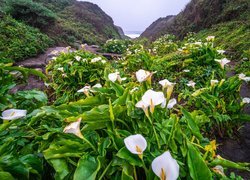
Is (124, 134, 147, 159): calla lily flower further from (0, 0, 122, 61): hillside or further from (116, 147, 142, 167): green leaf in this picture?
(0, 0, 122, 61): hillside

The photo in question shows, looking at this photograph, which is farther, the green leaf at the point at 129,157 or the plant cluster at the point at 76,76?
the plant cluster at the point at 76,76

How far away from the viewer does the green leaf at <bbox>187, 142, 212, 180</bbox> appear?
1.11 m

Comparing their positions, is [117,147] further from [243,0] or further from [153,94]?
[243,0]

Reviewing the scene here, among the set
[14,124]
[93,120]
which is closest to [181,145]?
[93,120]

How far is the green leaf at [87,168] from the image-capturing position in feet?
3.51

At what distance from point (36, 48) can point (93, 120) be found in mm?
7004

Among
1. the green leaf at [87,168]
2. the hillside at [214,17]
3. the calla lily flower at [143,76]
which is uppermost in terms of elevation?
the hillside at [214,17]

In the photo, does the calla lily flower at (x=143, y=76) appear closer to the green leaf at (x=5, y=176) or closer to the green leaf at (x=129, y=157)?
the green leaf at (x=129, y=157)

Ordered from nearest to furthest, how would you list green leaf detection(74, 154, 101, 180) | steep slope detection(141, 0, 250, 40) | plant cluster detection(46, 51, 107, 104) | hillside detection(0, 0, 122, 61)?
green leaf detection(74, 154, 101, 180)
plant cluster detection(46, 51, 107, 104)
hillside detection(0, 0, 122, 61)
steep slope detection(141, 0, 250, 40)

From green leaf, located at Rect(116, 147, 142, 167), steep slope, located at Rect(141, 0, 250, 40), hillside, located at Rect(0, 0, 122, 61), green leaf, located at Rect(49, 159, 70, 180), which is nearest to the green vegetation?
hillside, located at Rect(0, 0, 122, 61)

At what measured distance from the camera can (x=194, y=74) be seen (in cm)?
392

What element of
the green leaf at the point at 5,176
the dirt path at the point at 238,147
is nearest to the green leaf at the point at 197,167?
the green leaf at the point at 5,176

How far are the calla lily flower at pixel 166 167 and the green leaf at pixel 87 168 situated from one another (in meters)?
0.29

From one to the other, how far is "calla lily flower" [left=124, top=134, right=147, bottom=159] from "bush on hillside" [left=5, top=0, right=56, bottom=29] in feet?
33.4
